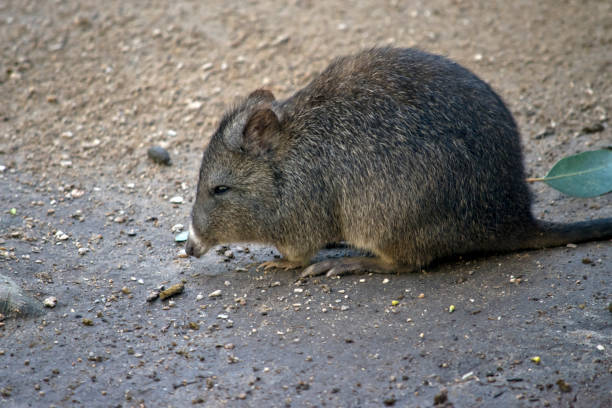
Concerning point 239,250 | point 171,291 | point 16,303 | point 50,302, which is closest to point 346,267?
point 239,250

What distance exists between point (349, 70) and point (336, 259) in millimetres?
1600

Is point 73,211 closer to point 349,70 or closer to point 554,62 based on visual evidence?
point 349,70

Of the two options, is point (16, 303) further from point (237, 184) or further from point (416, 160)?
point (416, 160)

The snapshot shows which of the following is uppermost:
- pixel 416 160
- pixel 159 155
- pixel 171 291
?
pixel 416 160

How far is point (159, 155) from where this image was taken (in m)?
7.58

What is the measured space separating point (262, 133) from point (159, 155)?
88.9 inches

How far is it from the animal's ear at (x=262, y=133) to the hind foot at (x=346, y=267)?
1039 millimetres

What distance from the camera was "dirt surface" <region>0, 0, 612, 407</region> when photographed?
440cm

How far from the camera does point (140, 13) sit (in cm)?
982

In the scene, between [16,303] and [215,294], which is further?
[215,294]

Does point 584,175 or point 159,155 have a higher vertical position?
point 584,175

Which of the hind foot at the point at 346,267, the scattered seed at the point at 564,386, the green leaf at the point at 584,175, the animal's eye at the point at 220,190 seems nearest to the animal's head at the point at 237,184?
the animal's eye at the point at 220,190

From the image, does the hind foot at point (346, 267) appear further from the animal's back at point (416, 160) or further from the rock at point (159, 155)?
the rock at point (159, 155)

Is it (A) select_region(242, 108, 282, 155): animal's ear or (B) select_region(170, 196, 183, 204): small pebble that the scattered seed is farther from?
(B) select_region(170, 196, 183, 204): small pebble
